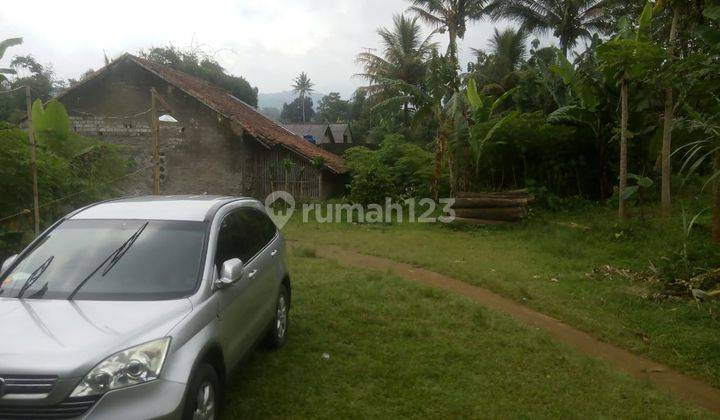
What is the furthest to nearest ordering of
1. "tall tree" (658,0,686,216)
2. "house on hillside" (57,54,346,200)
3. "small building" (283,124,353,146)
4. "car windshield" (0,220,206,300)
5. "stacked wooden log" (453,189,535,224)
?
1. "small building" (283,124,353,146)
2. "house on hillside" (57,54,346,200)
3. "stacked wooden log" (453,189,535,224)
4. "tall tree" (658,0,686,216)
5. "car windshield" (0,220,206,300)

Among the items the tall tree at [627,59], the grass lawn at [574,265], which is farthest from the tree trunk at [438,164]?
the tall tree at [627,59]

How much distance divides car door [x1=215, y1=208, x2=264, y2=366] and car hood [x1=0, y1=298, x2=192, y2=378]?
1.56ft

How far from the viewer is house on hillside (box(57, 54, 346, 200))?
18719mm

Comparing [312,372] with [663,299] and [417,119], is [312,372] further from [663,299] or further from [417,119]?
[417,119]

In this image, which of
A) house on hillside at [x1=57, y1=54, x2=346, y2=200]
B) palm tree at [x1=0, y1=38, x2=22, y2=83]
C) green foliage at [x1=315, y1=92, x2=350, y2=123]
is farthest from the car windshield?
green foliage at [x1=315, y1=92, x2=350, y2=123]

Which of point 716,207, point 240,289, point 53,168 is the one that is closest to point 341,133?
point 716,207

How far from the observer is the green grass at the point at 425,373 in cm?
447

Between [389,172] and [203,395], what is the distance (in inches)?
616

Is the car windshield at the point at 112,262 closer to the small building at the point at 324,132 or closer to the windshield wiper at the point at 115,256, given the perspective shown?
the windshield wiper at the point at 115,256

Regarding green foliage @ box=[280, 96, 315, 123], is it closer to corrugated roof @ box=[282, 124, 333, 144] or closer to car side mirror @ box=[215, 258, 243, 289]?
corrugated roof @ box=[282, 124, 333, 144]

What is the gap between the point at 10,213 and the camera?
709 centimetres

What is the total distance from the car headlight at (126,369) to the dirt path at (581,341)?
4.34 meters

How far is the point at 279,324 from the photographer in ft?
18.6

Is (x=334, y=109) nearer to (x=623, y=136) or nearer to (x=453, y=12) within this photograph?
(x=453, y=12)
